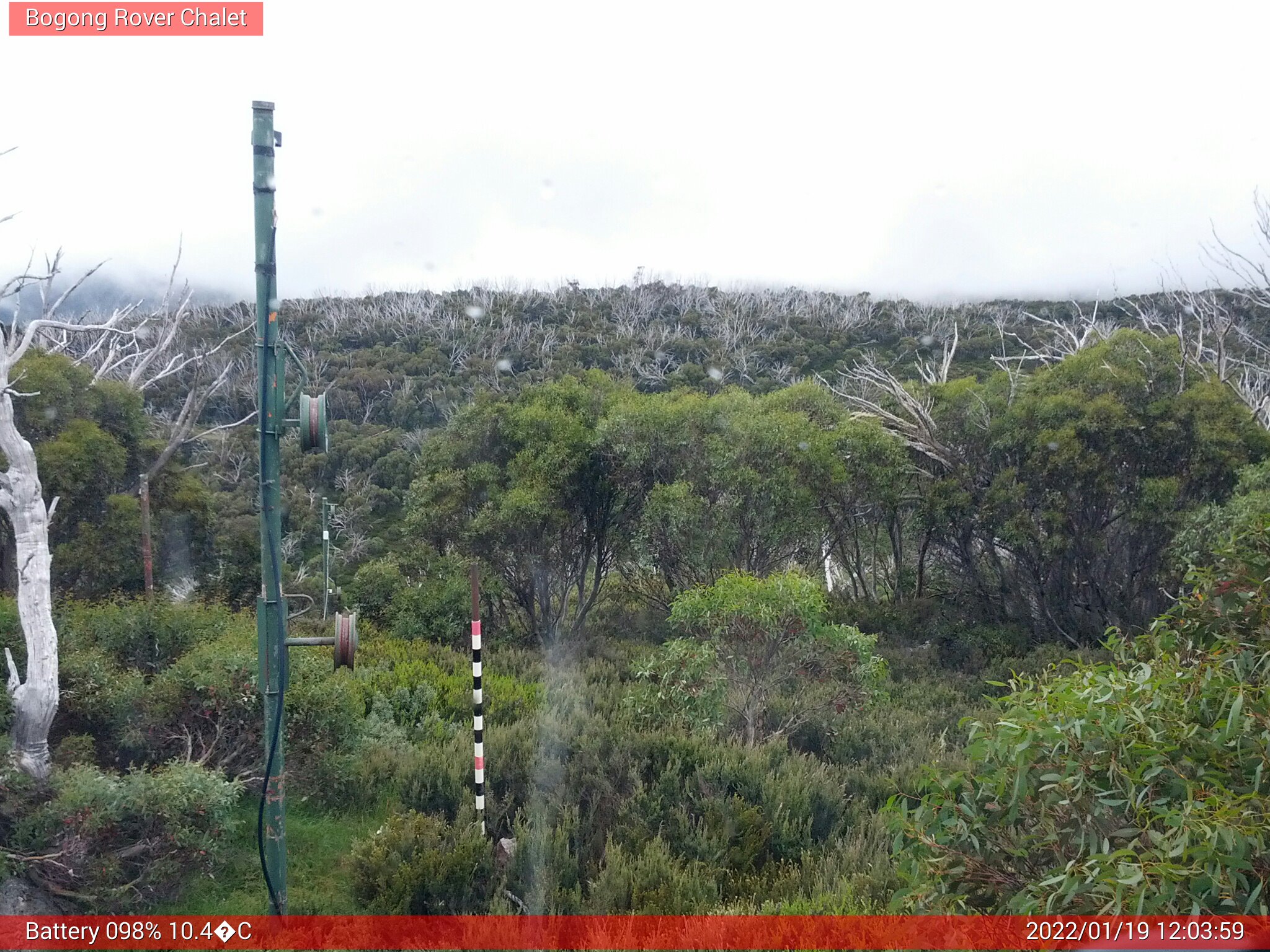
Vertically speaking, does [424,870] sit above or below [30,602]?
below

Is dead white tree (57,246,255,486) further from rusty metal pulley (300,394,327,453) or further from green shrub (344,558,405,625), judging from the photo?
green shrub (344,558,405,625)

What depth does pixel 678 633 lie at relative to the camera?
12.3m

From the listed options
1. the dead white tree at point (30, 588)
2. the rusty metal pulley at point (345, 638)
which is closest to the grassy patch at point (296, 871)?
the dead white tree at point (30, 588)

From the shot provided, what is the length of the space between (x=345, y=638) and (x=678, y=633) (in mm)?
8549

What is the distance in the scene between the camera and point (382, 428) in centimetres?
1861

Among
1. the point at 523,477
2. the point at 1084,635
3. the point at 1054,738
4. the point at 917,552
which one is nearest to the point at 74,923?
the point at 1054,738

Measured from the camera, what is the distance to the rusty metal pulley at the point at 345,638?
407 centimetres

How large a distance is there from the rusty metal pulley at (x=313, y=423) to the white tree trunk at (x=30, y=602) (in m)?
2.84

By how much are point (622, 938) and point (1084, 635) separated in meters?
11.9

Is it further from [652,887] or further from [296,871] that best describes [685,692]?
[296,871]

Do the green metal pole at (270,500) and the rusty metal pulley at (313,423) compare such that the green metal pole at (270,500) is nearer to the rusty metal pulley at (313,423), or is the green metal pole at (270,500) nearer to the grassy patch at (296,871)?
the rusty metal pulley at (313,423)

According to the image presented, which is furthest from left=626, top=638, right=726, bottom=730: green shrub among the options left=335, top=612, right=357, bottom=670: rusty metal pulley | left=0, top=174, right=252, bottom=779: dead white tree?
left=0, top=174, right=252, bottom=779: dead white tree

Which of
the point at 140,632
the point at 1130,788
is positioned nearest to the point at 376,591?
the point at 140,632

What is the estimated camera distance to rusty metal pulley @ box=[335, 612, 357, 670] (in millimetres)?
4074
